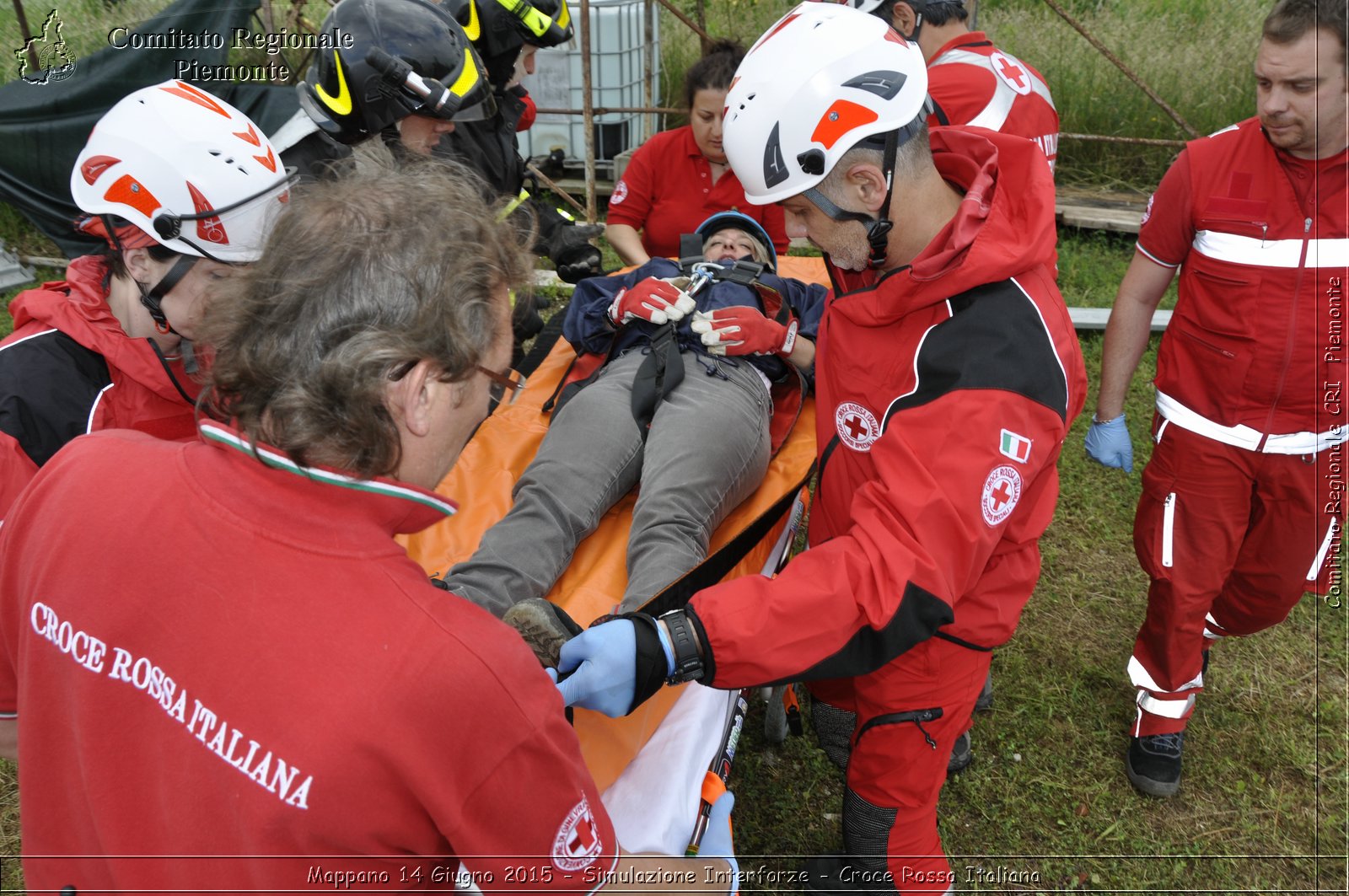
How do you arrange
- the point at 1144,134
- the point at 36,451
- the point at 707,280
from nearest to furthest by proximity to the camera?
the point at 36,451 → the point at 707,280 → the point at 1144,134

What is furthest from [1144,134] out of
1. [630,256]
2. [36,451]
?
[36,451]

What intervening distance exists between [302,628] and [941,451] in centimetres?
138

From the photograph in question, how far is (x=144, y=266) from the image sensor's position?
7.52 ft

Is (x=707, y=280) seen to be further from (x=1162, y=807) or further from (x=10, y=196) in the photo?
(x=10, y=196)

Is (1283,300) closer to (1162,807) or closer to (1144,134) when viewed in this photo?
(1162,807)

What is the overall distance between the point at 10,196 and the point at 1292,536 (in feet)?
30.2

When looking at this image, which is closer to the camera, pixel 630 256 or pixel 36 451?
pixel 36 451

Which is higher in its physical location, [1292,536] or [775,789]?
[1292,536]

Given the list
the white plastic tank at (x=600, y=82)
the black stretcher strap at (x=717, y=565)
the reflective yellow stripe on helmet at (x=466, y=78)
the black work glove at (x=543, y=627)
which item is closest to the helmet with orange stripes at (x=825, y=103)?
the black stretcher strap at (x=717, y=565)

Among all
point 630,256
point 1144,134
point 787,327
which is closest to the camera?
point 787,327

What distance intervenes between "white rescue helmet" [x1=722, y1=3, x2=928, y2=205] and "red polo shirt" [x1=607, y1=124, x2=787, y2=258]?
8.27 feet

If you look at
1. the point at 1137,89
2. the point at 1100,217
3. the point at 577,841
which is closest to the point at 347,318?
the point at 577,841

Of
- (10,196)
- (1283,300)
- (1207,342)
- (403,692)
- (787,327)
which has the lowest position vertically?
(10,196)

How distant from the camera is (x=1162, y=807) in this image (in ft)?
11.2
